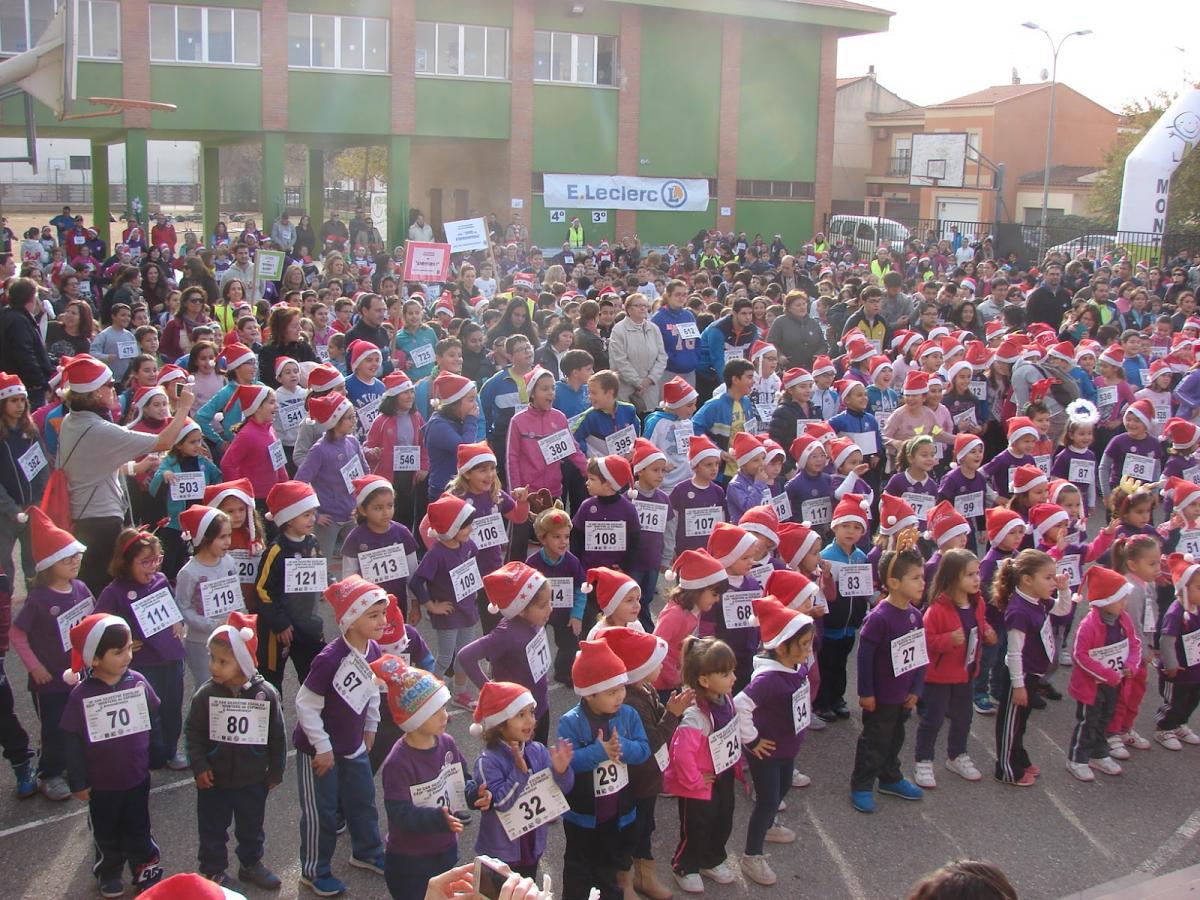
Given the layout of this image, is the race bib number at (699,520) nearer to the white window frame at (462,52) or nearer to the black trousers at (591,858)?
the black trousers at (591,858)

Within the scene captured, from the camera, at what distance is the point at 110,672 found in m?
5.37

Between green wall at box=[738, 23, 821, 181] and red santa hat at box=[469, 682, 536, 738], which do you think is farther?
green wall at box=[738, 23, 821, 181]

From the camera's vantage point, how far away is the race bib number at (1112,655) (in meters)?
6.96

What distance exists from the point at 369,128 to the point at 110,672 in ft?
100

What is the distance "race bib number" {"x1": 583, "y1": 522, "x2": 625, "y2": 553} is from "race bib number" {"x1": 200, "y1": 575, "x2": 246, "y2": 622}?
2.23m

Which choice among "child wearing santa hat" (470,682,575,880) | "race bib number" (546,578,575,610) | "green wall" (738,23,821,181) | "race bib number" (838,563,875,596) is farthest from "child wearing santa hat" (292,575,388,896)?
"green wall" (738,23,821,181)

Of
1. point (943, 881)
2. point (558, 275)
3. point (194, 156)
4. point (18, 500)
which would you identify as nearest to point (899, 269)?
point (558, 275)

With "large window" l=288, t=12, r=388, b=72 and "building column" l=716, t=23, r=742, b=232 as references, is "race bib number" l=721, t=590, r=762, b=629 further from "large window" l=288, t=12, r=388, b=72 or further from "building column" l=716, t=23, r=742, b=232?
"building column" l=716, t=23, r=742, b=232

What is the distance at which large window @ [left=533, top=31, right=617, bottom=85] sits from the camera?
3628 cm

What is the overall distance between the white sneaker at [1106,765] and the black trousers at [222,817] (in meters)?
4.86

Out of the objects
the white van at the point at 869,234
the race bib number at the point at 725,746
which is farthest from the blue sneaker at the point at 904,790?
the white van at the point at 869,234

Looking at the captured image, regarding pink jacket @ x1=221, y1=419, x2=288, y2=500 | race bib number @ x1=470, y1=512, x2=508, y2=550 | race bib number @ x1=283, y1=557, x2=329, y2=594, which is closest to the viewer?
race bib number @ x1=283, y1=557, x2=329, y2=594

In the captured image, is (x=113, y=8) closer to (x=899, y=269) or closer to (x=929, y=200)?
(x=899, y=269)

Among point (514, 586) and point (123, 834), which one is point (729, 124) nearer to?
point (514, 586)
